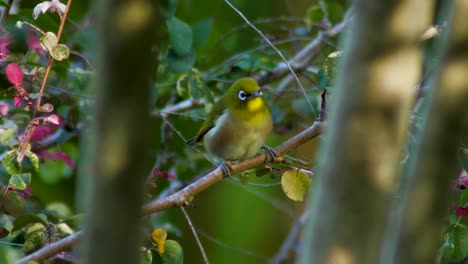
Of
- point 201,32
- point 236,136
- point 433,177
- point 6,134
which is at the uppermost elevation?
point 433,177

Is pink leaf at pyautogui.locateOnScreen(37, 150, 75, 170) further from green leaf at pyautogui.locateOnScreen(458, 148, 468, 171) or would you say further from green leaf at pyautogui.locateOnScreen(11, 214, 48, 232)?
green leaf at pyautogui.locateOnScreen(458, 148, 468, 171)

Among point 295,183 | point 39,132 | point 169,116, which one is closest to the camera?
point 295,183

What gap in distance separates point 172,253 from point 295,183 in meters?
0.42

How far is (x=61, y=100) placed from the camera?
3529 mm

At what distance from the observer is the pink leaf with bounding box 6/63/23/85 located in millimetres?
2557

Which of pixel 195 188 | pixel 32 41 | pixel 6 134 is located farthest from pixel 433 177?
pixel 32 41

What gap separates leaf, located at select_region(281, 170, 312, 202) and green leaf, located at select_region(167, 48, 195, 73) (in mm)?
909

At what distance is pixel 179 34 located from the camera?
3.10 meters

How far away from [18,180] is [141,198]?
1566 millimetres

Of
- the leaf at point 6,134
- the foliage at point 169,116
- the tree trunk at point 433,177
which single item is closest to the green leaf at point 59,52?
the foliage at point 169,116

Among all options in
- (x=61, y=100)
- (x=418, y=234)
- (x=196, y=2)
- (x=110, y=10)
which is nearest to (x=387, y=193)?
(x=418, y=234)

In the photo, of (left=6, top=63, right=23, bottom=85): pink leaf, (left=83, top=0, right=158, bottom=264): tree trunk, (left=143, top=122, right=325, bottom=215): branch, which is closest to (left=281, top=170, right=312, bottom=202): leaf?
(left=143, top=122, right=325, bottom=215): branch

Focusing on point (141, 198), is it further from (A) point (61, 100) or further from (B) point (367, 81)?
(A) point (61, 100)

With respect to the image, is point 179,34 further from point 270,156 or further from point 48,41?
point 270,156
